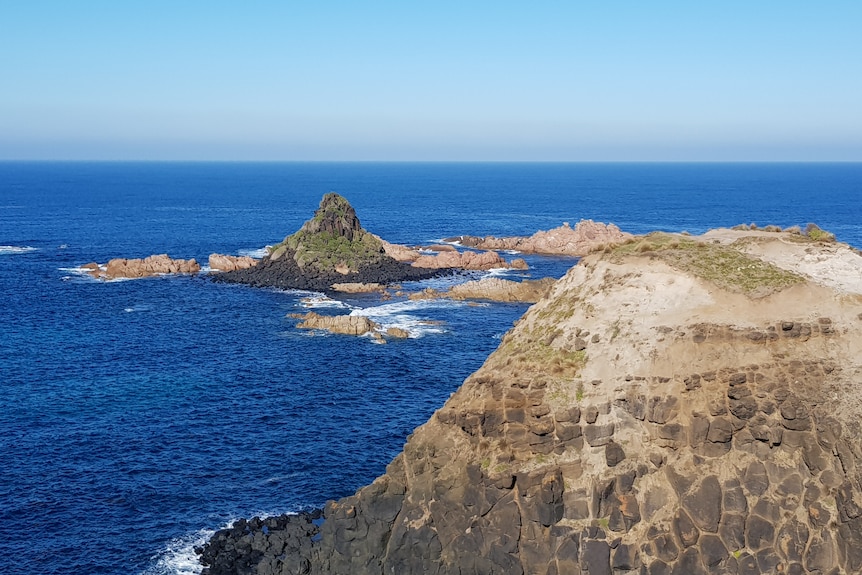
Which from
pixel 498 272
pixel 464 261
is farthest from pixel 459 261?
pixel 498 272

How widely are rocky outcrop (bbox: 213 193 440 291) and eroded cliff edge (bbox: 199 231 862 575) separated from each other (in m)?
90.5

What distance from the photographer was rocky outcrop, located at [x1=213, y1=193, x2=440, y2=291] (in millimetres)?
130875

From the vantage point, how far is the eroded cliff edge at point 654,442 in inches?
1304

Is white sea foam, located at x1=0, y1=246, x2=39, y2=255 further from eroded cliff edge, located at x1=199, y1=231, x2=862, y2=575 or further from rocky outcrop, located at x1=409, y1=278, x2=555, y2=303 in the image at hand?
eroded cliff edge, located at x1=199, y1=231, x2=862, y2=575

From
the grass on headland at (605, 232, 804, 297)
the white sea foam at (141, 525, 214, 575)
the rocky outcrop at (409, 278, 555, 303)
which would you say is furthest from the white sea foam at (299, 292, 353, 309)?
the grass on headland at (605, 232, 804, 297)

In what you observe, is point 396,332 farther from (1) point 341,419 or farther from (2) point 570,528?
(2) point 570,528

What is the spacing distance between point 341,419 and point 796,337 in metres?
41.3

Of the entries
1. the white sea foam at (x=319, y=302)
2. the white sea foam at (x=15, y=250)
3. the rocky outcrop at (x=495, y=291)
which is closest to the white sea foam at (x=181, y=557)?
the white sea foam at (x=319, y=302)

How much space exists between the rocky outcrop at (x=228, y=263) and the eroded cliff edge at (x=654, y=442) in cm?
10776

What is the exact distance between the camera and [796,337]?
35.4 m

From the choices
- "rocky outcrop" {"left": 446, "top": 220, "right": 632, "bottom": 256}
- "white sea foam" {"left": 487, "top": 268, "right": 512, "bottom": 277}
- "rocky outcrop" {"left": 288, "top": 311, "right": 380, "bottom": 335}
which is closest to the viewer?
"rocky outcrop" {"left": 288, "top": 311, "right": 380, "bottom": 335}

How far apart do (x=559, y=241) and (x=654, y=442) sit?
5214 inches

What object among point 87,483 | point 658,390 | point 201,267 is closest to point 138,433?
point 87,483

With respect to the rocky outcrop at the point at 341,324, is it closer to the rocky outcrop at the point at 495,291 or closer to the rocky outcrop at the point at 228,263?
the rocky outcrop at the point at 495,291
